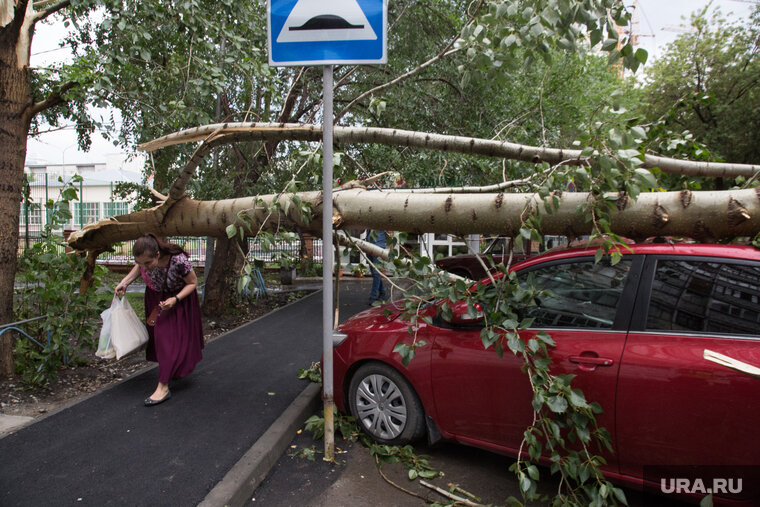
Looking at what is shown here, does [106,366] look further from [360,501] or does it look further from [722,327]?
[722,327]

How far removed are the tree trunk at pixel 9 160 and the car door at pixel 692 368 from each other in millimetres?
5621

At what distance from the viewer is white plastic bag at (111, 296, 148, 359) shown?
4543 mm

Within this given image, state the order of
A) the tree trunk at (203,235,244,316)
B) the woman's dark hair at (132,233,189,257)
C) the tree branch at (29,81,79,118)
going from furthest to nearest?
the tree trunk at (203,235,244,316) < the tree branch at (29,81,79,118) < the woman's dark hair at (132,233,189,257)

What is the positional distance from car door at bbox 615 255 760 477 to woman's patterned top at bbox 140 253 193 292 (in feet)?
12.6

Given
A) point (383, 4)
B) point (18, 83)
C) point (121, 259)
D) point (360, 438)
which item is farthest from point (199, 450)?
point (121, 259)

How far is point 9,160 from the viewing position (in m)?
4.78

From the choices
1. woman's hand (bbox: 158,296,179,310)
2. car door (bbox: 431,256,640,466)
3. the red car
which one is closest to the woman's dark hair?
woman's hand (bbox: 158,296,179,310)

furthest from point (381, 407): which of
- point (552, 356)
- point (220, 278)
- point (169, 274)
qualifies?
point (220, 278)

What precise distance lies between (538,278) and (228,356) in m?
4.38

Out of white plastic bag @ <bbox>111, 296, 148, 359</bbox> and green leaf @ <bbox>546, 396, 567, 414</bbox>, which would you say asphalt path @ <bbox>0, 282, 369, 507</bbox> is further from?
green leaf @ <bbox>546, 396, 567, 414</bbox>

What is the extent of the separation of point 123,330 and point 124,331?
0.04 ft

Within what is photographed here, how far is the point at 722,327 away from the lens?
98.3 inches

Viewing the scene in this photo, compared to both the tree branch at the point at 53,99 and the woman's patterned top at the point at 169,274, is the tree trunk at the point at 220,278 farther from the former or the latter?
the woman's patterned top at the point at 169,274

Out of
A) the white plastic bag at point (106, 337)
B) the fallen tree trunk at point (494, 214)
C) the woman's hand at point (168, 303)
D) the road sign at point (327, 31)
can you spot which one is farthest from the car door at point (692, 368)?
the white plastic bag at point (106, 337)
